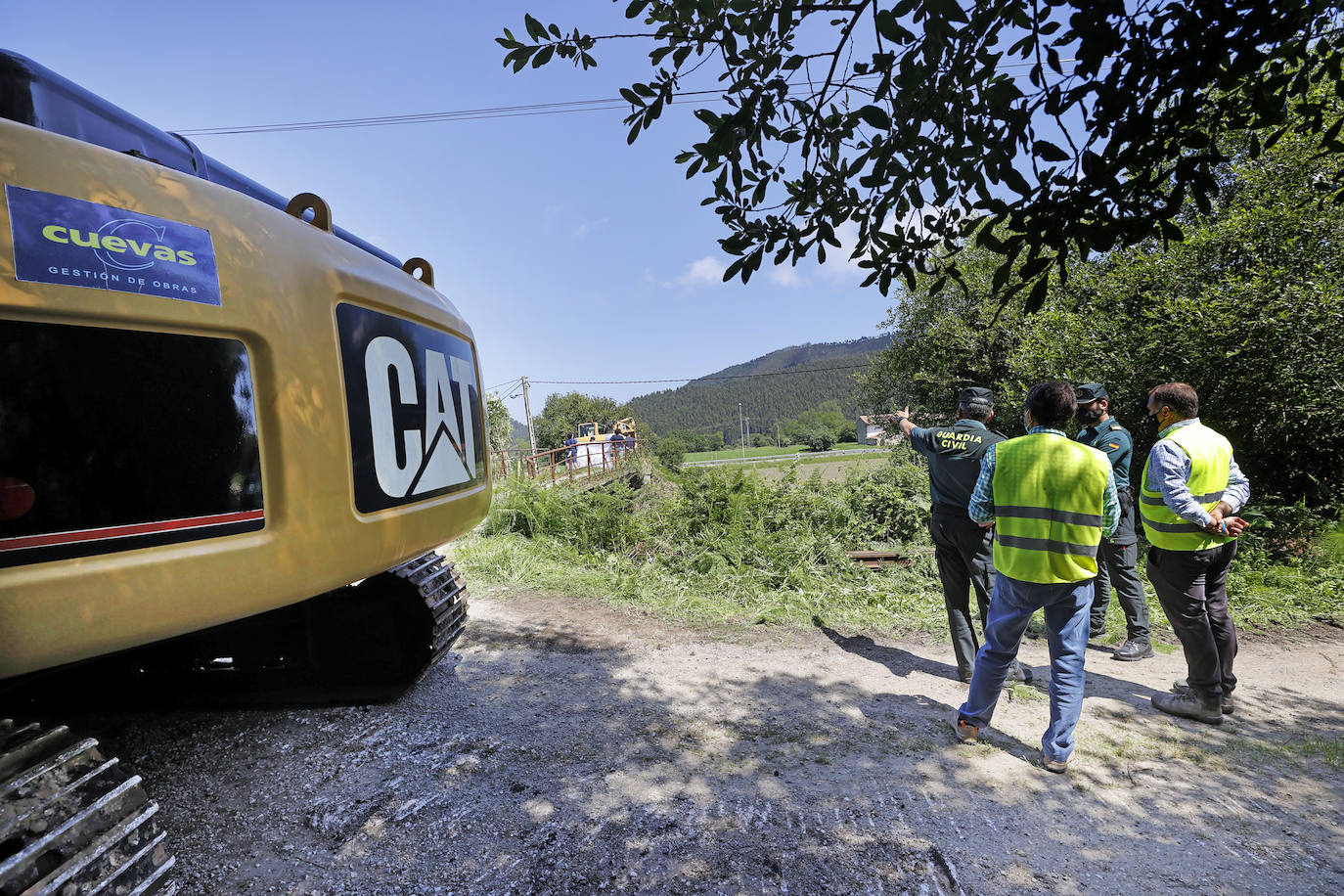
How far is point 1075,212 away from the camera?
5.57ft

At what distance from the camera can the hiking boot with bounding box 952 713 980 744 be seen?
309 cm

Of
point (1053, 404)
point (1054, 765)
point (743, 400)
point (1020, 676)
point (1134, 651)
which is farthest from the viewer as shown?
point (743, 400)

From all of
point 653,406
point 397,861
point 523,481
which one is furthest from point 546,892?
point 653,406

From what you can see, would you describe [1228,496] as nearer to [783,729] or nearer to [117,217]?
[783,729]

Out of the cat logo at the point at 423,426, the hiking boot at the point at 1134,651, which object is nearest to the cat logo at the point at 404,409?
the cat logo at the point at 423,426

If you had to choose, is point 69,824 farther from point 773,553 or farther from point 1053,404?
point 773,553

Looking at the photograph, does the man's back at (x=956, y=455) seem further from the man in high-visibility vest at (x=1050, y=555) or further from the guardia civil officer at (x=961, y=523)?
the man in high-visibility vest at (x=1050, y=555)

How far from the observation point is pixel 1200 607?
3285 mm

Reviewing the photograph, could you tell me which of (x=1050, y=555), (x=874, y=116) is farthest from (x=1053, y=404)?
(x=874, y=116)

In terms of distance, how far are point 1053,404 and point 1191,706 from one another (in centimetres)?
189

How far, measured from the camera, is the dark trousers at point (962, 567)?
383cm

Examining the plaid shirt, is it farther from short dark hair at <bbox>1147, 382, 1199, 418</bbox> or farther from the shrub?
the shrub

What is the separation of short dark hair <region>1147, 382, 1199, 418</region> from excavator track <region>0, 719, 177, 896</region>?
456cm

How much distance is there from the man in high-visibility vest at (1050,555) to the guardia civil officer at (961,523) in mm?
749
